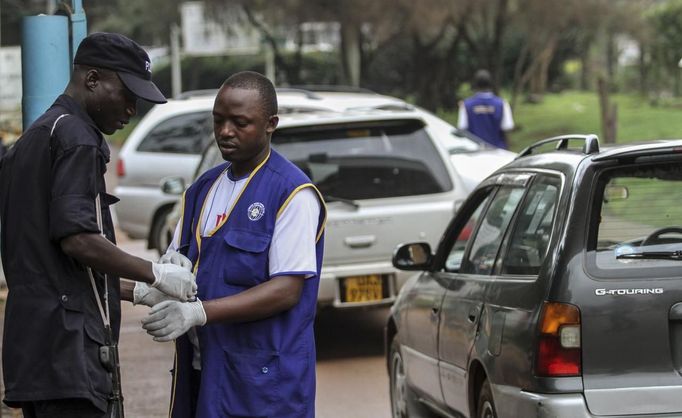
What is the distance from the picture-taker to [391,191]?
9.97 m

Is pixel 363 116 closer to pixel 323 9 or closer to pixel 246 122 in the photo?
pixel 246 122

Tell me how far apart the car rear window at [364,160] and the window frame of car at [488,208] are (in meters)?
2.92

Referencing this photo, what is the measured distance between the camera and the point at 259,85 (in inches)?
177

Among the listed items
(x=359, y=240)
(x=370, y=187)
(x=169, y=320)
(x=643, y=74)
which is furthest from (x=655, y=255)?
(x=643, y=74)

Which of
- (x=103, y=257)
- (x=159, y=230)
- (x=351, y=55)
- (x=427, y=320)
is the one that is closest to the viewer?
(x=103, y=257)

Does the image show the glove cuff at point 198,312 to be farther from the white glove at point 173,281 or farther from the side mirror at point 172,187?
the side mirror at point 172,187

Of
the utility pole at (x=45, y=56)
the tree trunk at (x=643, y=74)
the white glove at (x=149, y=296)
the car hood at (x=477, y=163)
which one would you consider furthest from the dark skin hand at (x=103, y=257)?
the tree trunk at (x=643, y=74)

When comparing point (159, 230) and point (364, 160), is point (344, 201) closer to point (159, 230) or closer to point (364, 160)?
point (364, 160)

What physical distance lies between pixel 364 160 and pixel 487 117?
5.59 meters

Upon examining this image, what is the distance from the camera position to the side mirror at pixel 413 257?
7.09 meters

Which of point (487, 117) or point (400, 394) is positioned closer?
point (400, 394)

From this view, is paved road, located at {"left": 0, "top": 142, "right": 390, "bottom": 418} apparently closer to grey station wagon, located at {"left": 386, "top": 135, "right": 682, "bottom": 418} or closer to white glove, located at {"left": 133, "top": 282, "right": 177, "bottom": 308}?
grey station wagon, located at {"left": 386, "top": 135, "right": 682, "bottom": 418}

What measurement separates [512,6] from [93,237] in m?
27.8

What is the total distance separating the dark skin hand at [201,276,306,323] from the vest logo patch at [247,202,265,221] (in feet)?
0.71
